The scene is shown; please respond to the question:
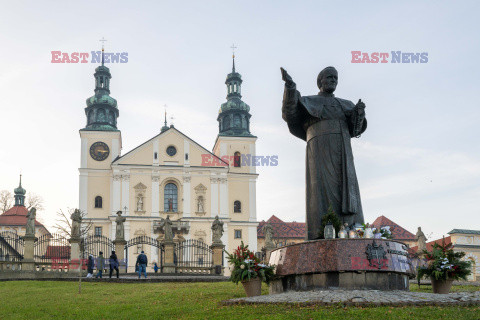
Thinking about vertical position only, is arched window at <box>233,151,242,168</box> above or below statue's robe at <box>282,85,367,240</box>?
above

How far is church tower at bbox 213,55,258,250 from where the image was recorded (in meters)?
58.9

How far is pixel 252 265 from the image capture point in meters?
11.2

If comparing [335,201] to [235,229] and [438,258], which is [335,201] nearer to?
[438,258]

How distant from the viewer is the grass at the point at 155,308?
8.35 metres

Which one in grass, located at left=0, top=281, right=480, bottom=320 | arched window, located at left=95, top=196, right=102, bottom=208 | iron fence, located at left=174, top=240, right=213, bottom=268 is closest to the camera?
grass, located at left=0, top=281, right=480, bottom=320

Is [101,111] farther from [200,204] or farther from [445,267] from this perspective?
[445,267]

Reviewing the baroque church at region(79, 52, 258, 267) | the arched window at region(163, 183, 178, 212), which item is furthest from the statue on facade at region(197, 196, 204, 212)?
the arched window at region(163, 183, 178, 212)

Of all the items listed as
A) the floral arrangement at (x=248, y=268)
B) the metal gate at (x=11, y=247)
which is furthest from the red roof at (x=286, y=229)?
the floral arrangement at (x=248, y=268)

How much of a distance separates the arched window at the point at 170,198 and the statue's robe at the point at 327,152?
1858 inches

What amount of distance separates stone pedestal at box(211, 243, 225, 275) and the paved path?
20.0m

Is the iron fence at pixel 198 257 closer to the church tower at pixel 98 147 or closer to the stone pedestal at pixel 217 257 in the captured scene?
the stone pedestal at pixel 217 257

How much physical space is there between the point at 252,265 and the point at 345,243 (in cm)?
207

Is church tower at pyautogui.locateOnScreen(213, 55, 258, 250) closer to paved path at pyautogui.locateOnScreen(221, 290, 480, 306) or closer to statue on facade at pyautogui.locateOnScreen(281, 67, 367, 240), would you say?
statue on facade at pyautogui.locateOnScreen(281, 67, 367, 240)

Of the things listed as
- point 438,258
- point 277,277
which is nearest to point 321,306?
point 277,277
